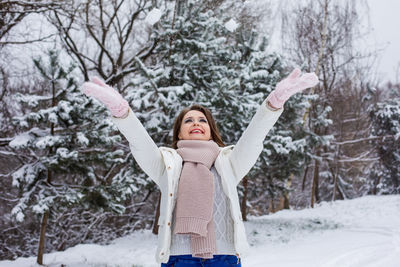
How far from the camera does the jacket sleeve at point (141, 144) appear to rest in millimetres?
1897

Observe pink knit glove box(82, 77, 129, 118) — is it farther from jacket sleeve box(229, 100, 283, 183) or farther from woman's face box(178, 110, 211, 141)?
jacket sleeve box(229, 100, 283, 183)

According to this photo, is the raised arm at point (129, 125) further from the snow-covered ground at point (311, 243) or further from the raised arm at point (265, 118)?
the snow-covered ground at point (311, 243)

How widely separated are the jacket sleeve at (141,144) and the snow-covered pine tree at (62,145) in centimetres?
315

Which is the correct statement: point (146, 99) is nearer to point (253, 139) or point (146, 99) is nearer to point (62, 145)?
point (62, 145)

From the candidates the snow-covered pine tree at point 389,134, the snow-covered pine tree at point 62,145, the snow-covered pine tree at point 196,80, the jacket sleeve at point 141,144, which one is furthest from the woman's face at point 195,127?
the snow-covered pine tree at point 389,134

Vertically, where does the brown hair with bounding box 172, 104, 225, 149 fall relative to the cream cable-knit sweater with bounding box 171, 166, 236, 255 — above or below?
above

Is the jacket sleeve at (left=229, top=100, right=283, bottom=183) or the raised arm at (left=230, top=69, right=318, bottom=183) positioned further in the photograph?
the jacket sleeve at (left=229, top=100, right=283, bottom=183)

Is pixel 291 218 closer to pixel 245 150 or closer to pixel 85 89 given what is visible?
pixel 245 150

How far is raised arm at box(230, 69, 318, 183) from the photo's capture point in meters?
1.87

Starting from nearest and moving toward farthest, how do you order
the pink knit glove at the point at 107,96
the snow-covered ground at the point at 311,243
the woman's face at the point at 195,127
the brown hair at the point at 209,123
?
the pink knit glove at the point at 107,96 < the woman's face at the point at 195,127 < the brown hair at the point at 209,123 < the snow-covered ground at the point at 311,243

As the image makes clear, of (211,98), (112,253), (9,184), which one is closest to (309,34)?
(211,98)

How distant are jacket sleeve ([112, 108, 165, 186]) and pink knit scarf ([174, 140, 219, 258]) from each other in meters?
0.19

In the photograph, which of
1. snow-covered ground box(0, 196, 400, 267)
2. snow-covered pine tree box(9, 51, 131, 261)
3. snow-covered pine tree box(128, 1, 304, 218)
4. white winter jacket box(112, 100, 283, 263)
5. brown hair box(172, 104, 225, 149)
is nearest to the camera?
white winter jacket box(112, 100, 283, 263)

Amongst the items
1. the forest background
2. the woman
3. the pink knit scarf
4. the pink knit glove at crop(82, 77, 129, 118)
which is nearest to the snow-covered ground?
the forest background
